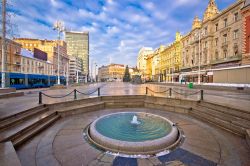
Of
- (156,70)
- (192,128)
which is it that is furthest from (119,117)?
(156,70)

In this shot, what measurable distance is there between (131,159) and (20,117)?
19.2 feet

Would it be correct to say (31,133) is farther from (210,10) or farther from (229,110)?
(210,10)

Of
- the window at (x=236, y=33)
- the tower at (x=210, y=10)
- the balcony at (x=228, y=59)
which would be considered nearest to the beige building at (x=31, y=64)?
the balcony at (x=228, y=59)

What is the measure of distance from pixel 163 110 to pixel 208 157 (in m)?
6.52

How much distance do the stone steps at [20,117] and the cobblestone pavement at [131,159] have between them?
51.6 inches

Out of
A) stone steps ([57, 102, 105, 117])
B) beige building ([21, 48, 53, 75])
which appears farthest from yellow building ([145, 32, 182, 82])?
beige building ([21, 48, 53, 75])

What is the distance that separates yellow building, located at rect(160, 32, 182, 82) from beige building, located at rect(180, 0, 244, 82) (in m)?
7.21

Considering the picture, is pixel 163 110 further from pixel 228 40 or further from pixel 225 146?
pixel 228 40

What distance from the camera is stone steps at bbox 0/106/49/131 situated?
229 inches

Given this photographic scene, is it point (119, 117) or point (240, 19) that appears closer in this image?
point (119, 117)

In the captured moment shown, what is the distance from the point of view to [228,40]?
106ft

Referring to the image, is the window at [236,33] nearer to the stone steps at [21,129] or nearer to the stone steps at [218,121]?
the stone steps at [218,121]

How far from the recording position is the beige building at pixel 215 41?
30.1 m

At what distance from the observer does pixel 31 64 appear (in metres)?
51.3
